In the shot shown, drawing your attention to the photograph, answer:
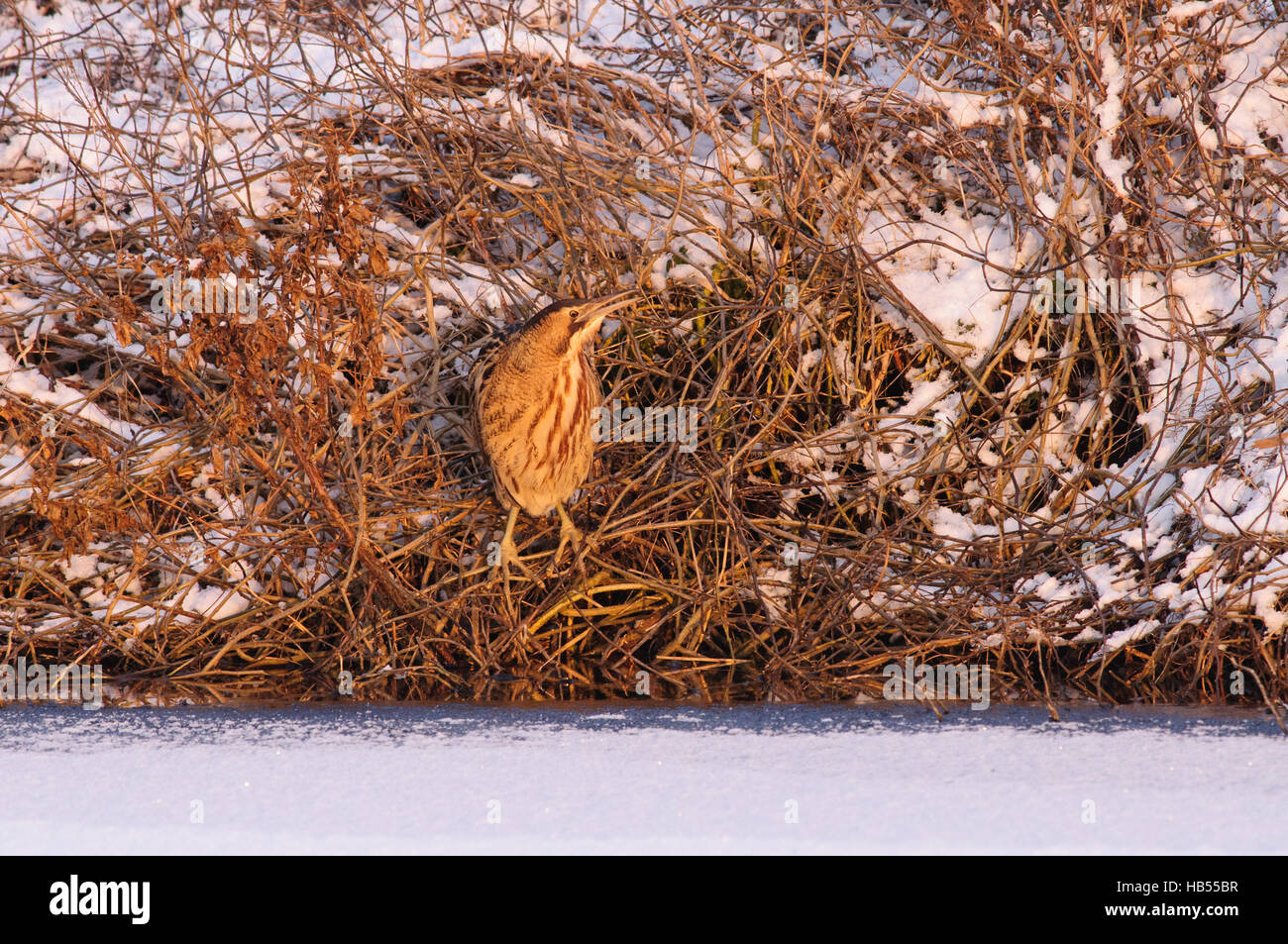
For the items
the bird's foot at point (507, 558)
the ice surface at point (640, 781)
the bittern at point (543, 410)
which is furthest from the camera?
the bird's foot at point (507, 558)

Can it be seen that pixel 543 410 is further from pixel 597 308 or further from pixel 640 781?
pixel 640 781

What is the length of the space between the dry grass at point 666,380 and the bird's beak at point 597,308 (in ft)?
0.76

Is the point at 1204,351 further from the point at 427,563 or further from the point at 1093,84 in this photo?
the point at 427,563

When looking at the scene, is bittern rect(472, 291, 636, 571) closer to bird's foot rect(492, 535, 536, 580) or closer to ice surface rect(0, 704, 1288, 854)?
bird's foot rect(492, 535, 536, 580)

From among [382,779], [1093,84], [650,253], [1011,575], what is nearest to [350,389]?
→ [650,253]

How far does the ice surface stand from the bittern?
502mm

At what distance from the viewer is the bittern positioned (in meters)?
2.56

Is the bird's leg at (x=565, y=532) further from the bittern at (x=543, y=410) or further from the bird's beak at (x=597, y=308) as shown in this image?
the bird's beak at (x=597, y=308)

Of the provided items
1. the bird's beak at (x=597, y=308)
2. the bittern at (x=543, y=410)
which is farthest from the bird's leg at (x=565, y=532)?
the bird's beak at (x=597, y=308)

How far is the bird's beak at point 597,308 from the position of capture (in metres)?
2.56

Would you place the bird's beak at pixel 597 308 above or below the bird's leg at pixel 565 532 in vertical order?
above

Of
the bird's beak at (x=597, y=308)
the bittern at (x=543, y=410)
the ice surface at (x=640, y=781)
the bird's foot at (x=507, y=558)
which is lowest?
the ice surface at (x=640, y=781)

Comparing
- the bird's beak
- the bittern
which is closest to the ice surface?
the bittern

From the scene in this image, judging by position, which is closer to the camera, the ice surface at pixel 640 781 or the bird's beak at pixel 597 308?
the ice surface at pixel 640 781
